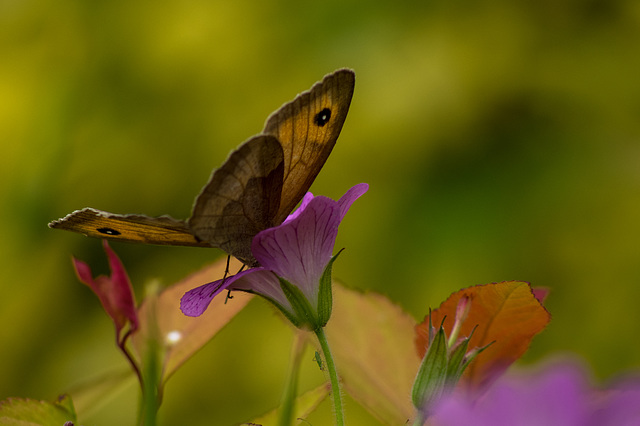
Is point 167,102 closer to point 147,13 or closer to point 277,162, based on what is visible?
point 147,13

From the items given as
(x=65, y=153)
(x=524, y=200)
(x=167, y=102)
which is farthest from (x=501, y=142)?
(x=65, y=153)

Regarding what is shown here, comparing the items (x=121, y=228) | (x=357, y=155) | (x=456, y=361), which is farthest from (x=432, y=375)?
(x=357, y=155)

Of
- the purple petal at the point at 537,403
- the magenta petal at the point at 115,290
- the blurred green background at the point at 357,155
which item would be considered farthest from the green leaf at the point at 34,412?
the blurred green background at the point at 357,155

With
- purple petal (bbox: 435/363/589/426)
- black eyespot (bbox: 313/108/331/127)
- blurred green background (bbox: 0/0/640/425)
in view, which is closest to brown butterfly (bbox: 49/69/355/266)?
black eyespot (bbox: 313/108/331/127)

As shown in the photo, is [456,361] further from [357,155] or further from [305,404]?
[357,155]

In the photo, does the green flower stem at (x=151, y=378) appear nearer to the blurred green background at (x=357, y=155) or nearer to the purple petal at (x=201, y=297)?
the purple petal at (x=201, y=297)

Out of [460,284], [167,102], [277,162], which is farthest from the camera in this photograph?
[167,102]

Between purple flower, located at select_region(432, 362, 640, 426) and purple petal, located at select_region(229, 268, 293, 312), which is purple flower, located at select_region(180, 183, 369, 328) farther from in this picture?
purple flower, located at select_region(432, 362, 640, 426)

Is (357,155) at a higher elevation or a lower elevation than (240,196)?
lower
